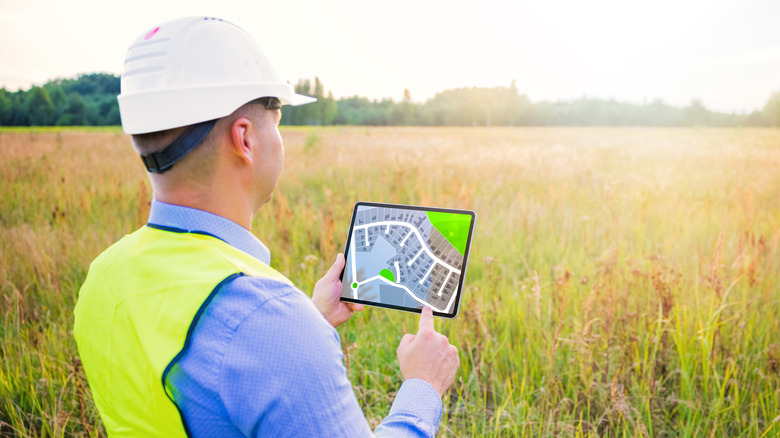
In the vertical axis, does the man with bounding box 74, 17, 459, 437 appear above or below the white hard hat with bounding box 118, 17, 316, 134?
below

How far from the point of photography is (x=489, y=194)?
21.7ft

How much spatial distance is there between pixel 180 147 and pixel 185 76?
155mm

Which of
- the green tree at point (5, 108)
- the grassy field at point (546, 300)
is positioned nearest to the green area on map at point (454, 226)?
the grassy field at point (546, 300)

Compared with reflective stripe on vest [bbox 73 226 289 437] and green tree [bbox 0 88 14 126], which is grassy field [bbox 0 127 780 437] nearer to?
reflective stripe on vest [bbox 73 226 289 437]

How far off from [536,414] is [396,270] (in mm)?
1312

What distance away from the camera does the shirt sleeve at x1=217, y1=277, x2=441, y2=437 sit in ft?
2.68

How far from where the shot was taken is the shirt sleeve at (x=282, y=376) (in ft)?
2.68

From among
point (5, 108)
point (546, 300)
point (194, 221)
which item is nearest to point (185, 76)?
point (194, 221)

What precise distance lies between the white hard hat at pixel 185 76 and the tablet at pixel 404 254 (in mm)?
660

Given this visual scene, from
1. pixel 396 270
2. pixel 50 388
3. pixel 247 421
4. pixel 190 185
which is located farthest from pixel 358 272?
pixel 50 388

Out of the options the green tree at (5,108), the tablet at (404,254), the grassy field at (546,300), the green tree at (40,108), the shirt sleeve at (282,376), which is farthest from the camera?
the green tree at (40,108)

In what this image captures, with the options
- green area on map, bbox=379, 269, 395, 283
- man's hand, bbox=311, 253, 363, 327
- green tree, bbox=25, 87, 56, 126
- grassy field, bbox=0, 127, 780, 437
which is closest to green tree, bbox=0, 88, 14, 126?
green tree, bbox=25, 87, 56, 126

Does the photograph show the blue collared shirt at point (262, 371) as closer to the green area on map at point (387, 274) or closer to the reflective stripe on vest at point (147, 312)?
the reflective stripe on vest at point (147, 312)

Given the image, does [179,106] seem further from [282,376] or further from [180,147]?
[282,376]
